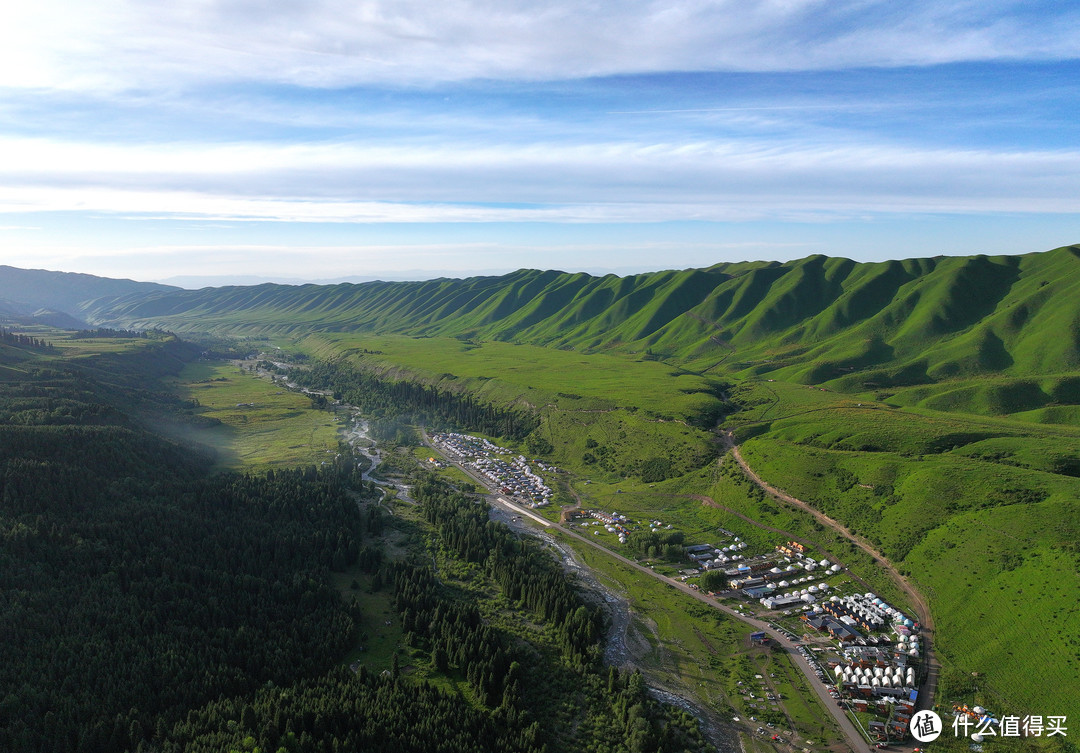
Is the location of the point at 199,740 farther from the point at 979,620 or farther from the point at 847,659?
the point at 979,620

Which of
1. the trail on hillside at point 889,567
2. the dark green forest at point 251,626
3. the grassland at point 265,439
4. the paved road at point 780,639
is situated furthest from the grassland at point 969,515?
the grassland at point 265,439

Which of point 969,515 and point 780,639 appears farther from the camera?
point 969,515

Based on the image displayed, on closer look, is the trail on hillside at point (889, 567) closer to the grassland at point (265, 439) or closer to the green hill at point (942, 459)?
the green hill at point (942, 459)

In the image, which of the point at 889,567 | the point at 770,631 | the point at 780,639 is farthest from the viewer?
the point at 889,567

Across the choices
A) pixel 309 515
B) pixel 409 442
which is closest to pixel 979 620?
pixel 309 515

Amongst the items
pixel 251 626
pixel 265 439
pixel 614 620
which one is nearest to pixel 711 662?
pixel 614 620

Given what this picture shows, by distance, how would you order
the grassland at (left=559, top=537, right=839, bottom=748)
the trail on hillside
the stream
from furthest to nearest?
the trail on hillside, the grassland at (left=559, top=537, right=839, bottom=748), the stream

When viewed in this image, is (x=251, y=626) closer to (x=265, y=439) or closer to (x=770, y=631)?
(x=770, y=631)

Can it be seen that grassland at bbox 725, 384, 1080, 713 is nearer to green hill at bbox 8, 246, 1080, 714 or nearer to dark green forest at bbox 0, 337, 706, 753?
green hill at bbox 8, 246, 1080, 714

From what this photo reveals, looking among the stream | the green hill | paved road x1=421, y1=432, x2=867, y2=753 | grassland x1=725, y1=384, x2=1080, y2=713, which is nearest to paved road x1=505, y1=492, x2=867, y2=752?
paved road x1=421, y1=432, x2=867, y2=753

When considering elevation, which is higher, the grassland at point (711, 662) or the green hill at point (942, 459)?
the green hill at point (942, 459)

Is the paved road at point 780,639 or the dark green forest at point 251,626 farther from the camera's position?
the paved road at point 780,639
